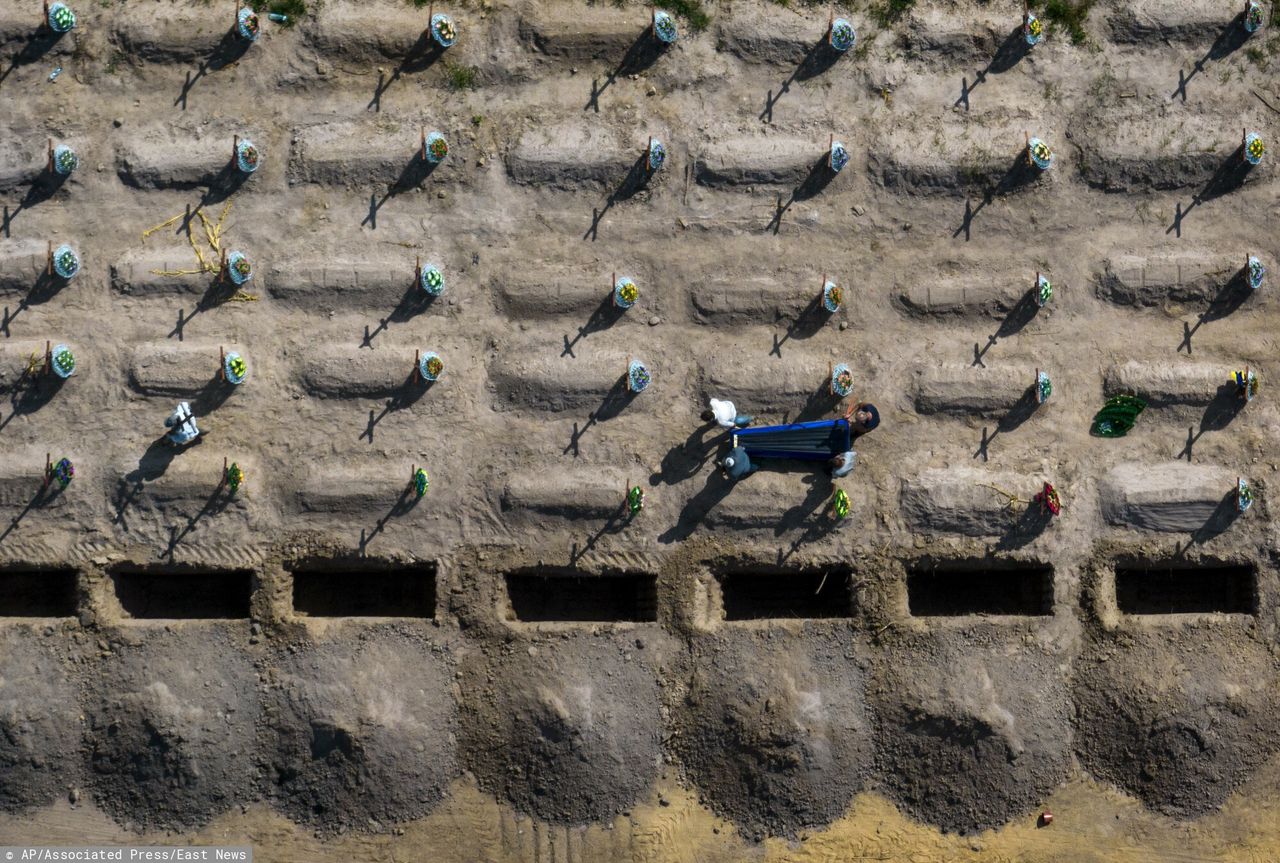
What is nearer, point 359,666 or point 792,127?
point 359,666

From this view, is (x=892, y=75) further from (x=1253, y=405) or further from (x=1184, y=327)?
(x=1253, y=405)

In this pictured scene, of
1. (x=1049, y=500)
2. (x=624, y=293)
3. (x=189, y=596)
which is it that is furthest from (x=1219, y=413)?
(x=189, y=596)

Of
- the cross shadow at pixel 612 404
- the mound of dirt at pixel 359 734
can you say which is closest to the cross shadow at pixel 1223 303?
the cross shadow at pixel 612 404

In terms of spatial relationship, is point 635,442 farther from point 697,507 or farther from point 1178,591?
point 1178,591

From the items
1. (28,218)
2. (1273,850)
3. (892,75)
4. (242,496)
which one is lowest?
(1273,850)

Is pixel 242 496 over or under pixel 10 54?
under

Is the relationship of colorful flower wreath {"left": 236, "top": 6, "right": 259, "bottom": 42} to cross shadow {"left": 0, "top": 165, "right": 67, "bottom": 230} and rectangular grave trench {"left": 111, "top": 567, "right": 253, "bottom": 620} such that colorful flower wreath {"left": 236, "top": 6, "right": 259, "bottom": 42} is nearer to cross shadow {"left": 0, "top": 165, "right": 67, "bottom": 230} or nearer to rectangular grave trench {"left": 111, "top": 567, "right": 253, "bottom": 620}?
cross shadow {"left": 0, "top": 165, "right": 67, "bottom": 230}

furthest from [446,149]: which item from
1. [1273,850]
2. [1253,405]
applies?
[1273,850]
